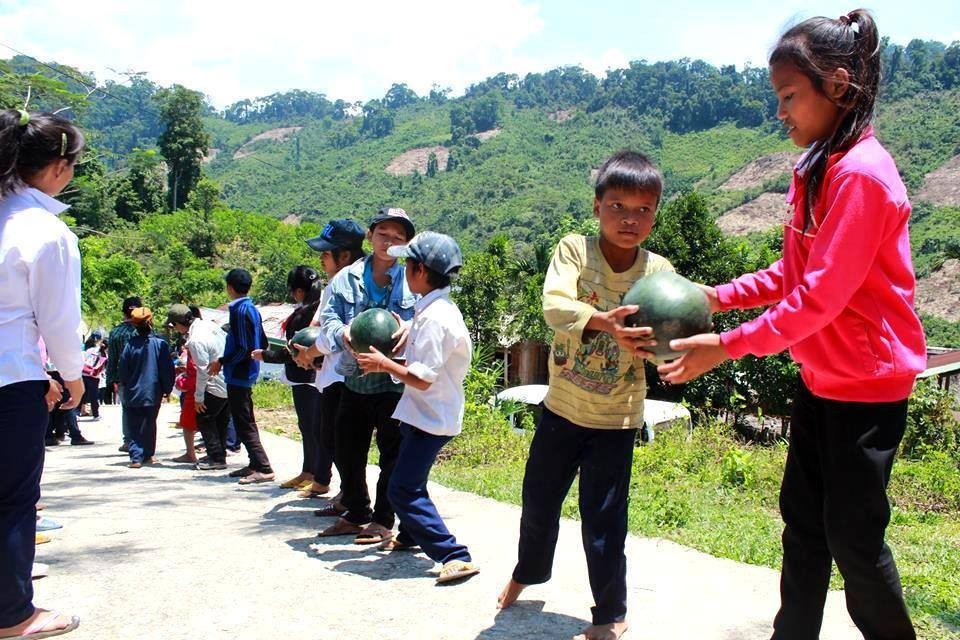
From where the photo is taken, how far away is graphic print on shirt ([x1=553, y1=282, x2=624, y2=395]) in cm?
359

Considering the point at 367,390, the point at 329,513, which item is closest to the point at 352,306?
the point at 367,390

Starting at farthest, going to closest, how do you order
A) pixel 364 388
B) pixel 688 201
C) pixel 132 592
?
pixel 688 201 < pixel 364 388 < pixel 132 592

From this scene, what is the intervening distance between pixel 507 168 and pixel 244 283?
10830cm

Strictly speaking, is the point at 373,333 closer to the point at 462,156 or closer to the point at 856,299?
the point at 856,299

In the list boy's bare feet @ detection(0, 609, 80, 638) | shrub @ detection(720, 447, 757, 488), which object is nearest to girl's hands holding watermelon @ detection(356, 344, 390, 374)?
boy's bare feet @ detection(0, 609, 80, 638)

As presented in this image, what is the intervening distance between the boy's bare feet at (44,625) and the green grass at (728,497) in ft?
11.3

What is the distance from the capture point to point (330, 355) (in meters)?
5.65

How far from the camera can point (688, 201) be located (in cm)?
2584

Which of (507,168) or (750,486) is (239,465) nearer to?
(750,486)

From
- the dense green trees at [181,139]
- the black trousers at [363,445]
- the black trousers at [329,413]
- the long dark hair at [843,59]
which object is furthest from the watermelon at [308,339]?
the dense green trees at [181,139]

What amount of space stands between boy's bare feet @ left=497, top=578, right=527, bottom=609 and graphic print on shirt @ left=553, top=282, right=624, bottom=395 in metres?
1.07

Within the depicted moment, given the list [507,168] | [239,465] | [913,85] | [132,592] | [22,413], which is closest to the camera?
[22,413]

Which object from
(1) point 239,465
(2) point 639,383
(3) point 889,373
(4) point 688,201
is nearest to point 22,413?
(2) point 639,383

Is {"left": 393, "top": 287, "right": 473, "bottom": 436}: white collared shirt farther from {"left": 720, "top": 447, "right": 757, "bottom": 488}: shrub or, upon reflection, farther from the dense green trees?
the dense green trees
